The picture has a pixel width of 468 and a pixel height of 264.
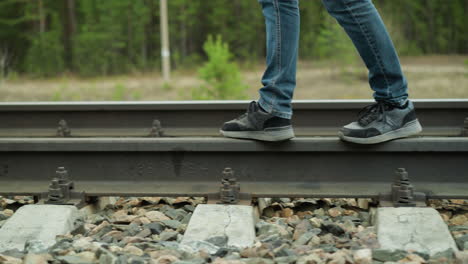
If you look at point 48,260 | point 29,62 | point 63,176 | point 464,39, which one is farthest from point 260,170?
point 29,62

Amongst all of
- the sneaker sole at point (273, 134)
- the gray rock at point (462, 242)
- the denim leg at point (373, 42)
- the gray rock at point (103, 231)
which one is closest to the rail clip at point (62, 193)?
the gray rock at point (103, 231)

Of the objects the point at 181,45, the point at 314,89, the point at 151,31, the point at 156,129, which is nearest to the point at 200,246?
the point at 156,129

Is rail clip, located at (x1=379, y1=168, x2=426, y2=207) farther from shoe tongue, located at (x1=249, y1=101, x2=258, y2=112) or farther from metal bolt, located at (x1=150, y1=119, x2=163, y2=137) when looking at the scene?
metal bolt, located at (x1=150, y1=119, x2=163, y2=137)

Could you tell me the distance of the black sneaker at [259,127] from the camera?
11.5 ft

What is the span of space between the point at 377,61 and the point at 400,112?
0.37 m

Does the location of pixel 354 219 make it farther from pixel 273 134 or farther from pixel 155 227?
pixel 155 227

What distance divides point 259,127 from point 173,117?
1.91 metres

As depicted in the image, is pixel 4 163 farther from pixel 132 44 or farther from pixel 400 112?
pixel 132 44

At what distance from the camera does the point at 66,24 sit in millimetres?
29875

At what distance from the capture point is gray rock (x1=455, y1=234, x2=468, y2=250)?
278 centimetres

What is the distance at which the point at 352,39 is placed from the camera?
342 centimetres

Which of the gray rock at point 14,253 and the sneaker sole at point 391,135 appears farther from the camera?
the sneaker sole at point 391,135

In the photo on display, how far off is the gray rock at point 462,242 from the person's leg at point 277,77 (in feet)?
3.85

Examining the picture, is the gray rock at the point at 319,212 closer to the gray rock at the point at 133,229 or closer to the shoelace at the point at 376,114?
the shoelace at the point at 376,114
